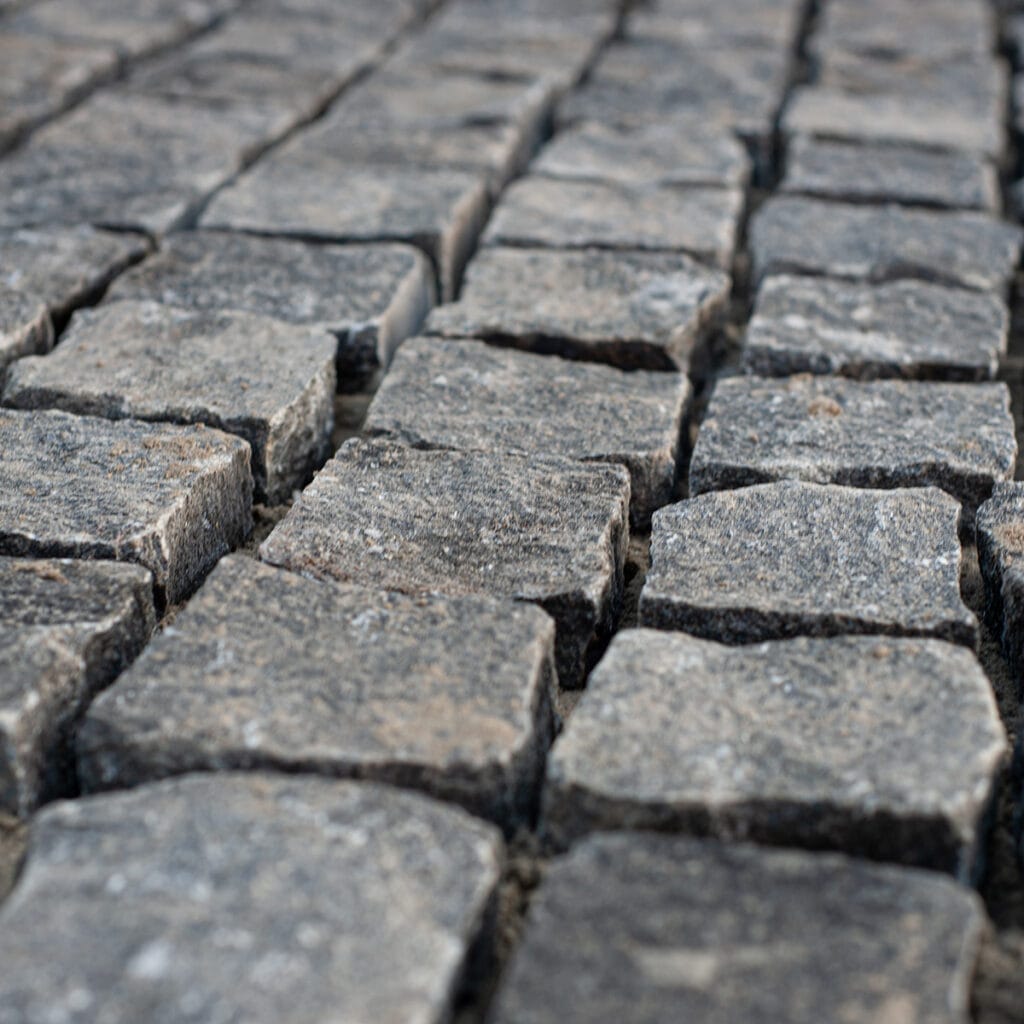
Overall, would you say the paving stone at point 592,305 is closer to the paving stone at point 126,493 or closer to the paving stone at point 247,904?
the paving stone at point 126,493

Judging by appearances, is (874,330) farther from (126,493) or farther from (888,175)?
(126,493)

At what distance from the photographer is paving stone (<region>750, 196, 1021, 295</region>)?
10.5 ft

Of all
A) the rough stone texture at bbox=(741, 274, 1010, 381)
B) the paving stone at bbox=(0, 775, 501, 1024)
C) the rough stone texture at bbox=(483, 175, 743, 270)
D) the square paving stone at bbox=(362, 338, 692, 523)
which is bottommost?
the square paving stone at bbox=(362, 338, 692, 523)

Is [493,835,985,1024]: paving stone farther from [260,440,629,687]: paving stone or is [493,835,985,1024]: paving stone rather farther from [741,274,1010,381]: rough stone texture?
[741,274,1010,381]: rough stone texture

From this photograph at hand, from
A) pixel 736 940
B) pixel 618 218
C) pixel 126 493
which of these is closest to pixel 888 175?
pixel 618 218

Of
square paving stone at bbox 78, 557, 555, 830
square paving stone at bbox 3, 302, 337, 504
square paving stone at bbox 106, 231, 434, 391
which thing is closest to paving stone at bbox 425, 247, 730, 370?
square paving stone at bbox 106, 231, 434, 391

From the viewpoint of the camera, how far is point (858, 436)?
2480 mm

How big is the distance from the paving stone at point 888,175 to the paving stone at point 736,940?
2564 millimetres

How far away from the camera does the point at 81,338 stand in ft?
8.96

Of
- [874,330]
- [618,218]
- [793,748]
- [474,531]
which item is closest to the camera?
[793,748]

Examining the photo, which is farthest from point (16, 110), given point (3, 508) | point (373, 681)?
point (373, 681)

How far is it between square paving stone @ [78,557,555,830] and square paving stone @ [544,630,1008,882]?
0.09m

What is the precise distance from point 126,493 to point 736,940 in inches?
49.7

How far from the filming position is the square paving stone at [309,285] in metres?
2.88
